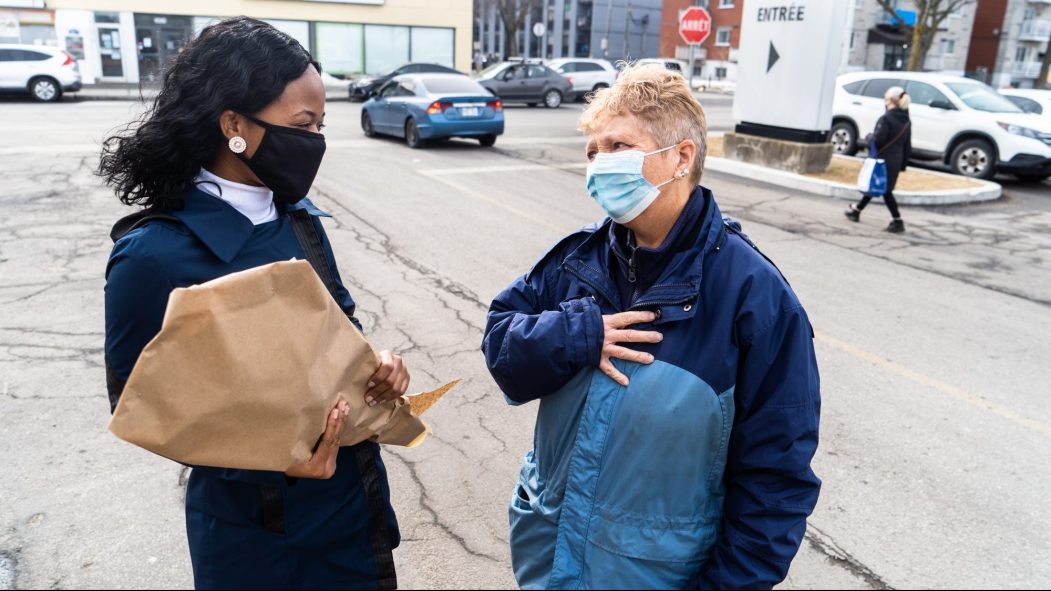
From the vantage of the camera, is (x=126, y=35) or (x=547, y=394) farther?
(x=126, y=35)

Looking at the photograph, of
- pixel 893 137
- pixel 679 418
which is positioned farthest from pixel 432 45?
pixel 679 418

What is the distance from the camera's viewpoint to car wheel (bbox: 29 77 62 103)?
2241 centimetres

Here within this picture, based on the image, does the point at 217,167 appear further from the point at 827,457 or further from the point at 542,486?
the point at 827,457

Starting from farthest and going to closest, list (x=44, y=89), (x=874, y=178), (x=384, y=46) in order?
(x=384, y=46) < (x=44, y=89) < (x=874, y=178)

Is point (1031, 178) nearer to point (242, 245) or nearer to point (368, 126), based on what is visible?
point (368, 126)

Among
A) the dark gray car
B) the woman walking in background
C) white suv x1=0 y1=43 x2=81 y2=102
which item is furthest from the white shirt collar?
the dark gray car

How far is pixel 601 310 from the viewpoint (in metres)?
1.83

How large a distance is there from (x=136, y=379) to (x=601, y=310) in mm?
998

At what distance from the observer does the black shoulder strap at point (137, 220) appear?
178 centimetres

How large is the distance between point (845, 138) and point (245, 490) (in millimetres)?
17091

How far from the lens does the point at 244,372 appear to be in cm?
145

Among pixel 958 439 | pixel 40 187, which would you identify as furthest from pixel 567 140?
pixel 958 439

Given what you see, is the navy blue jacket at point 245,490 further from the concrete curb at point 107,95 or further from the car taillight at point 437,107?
the concrete curb at point 107,95

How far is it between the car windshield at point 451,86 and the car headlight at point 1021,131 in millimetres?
9803
